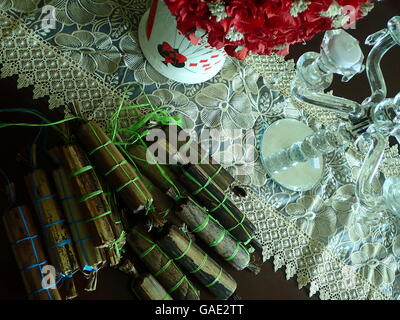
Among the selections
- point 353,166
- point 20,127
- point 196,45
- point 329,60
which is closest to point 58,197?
point 20,127

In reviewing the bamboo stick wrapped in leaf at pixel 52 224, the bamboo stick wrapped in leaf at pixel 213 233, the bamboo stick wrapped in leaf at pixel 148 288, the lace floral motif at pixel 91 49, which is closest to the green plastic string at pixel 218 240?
the bamboo stick wrapped in leaf at pixel 213 233

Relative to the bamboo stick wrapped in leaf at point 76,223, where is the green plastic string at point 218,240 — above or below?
below

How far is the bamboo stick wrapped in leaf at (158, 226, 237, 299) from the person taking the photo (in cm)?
57

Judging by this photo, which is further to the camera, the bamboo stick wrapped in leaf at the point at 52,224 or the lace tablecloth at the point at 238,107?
the lace tablecloth at the point at 238,107

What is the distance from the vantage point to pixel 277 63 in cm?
78

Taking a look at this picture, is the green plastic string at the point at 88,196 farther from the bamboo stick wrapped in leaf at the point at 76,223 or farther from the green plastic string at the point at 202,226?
the green plastic string at the point at 202,226

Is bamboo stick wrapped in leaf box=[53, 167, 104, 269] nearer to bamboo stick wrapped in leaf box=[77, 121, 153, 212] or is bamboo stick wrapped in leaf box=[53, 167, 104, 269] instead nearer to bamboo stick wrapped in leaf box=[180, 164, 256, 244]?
bamboo stick wrapped in leaf box=[77, 121, 153, 212]

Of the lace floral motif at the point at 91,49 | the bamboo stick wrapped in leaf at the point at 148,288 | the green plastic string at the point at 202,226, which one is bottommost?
the bamboo stick wrapped in leaf at the point at 148,288

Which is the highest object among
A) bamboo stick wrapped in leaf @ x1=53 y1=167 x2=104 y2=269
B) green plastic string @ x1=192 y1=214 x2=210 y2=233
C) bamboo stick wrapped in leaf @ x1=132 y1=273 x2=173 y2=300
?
bamboo stick wrapped in leaf @ x1=53 y1=167 x2=104 y2=269

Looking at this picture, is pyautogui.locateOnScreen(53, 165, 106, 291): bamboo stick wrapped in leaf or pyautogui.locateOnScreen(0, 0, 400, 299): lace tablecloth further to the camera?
pyautogui.locateOnScreen(0, 0, 400, 299): lace tablecloth

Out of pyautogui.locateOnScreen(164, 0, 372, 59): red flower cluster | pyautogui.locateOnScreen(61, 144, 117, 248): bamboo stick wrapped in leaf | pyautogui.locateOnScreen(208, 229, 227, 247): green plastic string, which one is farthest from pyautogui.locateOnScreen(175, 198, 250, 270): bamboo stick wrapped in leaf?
pyautogui.locateOnScreen(164, 0, 372, 59): red flower cluster

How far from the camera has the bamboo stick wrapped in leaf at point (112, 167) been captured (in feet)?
1.76

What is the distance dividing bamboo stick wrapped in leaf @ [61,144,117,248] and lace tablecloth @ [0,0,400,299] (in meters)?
0.13

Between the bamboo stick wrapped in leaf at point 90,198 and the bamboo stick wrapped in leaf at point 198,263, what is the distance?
9cm
